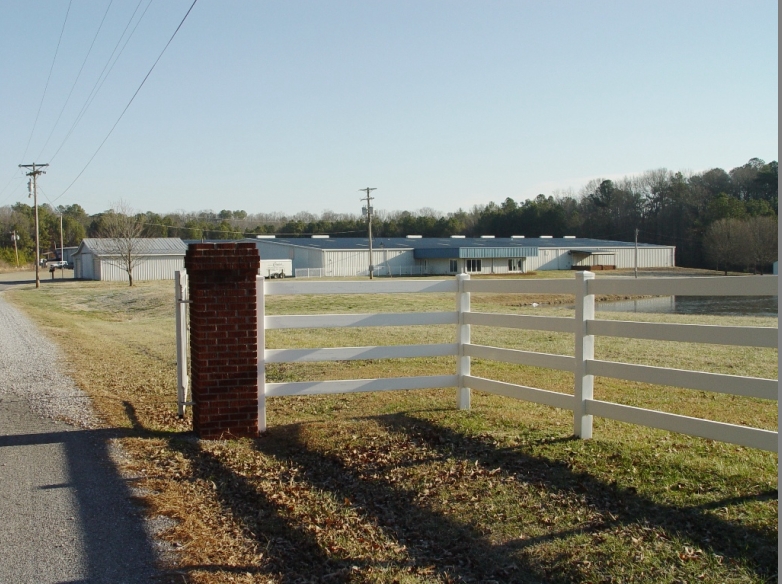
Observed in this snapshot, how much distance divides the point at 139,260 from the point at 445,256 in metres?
30.7

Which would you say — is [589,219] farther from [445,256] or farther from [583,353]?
[583,353]

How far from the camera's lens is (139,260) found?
2746 inches

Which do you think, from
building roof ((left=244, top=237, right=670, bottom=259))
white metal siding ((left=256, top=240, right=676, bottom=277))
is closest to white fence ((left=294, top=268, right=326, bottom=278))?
white metal siding ((left=256, top=240, right=676, bottom=277))

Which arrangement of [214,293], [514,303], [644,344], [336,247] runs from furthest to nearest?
[336,247], [514,303], [644,344], [214,293]

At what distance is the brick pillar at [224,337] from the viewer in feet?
23.7

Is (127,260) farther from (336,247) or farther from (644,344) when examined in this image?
(644,344)

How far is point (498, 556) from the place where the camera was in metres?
4.39

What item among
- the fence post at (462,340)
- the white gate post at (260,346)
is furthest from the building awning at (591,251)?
the white gate post at (260,346)

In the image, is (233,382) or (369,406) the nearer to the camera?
(233,382)

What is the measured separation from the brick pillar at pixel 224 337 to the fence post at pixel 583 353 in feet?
10.1

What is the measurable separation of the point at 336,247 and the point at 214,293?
7168 centimetres

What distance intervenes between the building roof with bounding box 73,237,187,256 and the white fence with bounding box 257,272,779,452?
6182cm

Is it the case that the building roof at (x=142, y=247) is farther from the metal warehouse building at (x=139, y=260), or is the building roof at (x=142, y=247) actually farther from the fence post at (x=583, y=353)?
the fence post at (x=583, y=353)

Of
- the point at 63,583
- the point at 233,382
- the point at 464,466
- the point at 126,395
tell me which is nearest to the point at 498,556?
the point at 464,466
